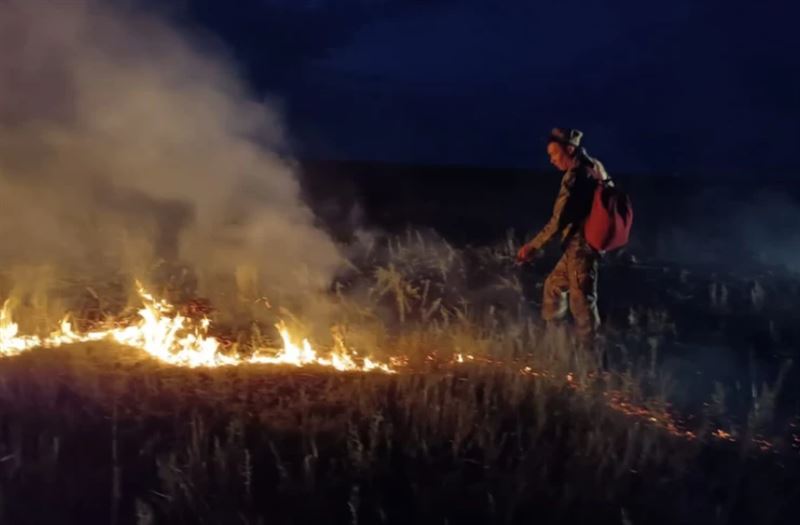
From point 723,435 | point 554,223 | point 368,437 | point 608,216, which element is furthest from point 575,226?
point 368,437

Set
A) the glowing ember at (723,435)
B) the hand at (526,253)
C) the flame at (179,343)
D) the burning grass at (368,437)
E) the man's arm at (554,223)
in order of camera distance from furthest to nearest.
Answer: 1. the hand at (526,253)
2. the man's arm at (554,223)
3. the flame at (179,343)
4. the glowing ember at (723,435)
5. the burning grass at (368,437)

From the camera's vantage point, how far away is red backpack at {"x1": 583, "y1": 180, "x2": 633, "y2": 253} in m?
7.44

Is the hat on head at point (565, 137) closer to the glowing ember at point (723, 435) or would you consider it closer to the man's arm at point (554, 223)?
the man's arm at point (554, 223)

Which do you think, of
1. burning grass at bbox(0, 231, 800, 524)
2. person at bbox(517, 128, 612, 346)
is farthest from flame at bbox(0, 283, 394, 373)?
person at bbox(517, 128, 612, 346)

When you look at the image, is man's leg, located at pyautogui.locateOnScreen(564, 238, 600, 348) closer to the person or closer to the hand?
the person

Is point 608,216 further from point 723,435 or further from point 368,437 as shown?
point 368,437

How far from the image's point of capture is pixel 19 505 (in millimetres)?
4691

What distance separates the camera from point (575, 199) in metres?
7.62

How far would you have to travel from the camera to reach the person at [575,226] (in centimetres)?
762

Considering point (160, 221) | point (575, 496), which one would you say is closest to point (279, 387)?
point (575, 496)

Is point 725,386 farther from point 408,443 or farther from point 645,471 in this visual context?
point 408,443

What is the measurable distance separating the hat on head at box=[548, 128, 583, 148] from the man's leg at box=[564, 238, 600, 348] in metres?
0.81

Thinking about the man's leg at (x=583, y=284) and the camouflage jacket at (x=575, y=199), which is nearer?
the camouflage jacket at (x=575, y=199)

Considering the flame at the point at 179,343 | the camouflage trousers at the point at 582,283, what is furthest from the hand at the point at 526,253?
the flame at the point at 179,343
